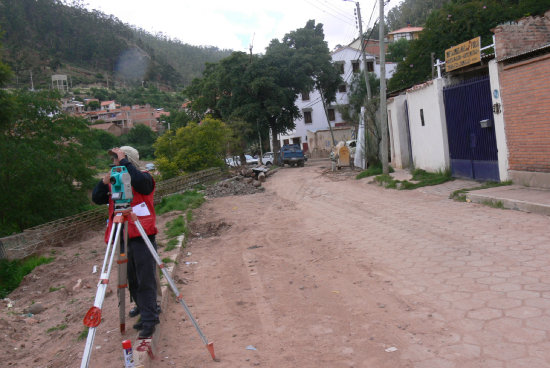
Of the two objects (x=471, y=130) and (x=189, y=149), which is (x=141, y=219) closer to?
(x=471, y=130)

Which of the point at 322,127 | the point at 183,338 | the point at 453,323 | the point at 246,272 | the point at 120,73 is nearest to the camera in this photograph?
the point at 453,323

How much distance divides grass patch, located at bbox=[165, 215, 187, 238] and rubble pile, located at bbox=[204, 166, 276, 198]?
7.84 meters

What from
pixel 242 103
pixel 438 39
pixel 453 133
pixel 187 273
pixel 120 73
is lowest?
pixel 187 273

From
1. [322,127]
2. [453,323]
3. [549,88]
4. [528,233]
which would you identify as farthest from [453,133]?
[322,127]

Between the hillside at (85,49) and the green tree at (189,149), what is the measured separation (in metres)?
86.6

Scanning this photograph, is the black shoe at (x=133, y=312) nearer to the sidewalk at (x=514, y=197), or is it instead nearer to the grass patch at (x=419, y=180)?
the sidewalk at (x=514, y=197)

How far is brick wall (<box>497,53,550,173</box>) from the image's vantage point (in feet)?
31.1

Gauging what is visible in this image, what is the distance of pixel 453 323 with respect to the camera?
3936 mm

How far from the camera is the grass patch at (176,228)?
385 inches

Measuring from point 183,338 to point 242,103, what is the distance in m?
35.1

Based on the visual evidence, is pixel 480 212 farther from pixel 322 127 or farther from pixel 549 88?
pixel 322 127

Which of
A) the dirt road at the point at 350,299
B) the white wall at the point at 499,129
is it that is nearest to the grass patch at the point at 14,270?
the dirt road at the point at 350,299

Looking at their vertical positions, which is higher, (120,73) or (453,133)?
(120,73)

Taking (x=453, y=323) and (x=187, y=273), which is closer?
(x=453, y=323)
